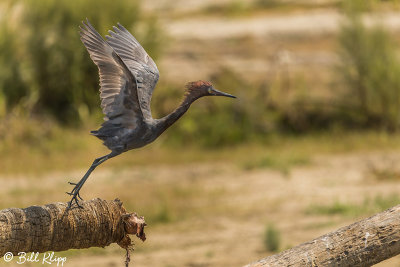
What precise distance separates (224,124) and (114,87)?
10.2 meters

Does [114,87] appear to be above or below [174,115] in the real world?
above

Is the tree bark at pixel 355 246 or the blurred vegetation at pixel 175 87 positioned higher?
the blurred vegetation at pixel 175 87

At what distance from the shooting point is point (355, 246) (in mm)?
5359

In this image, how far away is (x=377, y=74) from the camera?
1608 centimetres

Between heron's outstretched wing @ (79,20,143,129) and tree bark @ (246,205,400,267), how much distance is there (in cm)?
134

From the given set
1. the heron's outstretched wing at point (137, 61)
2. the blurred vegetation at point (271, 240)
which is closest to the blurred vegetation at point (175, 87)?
the blurred vegetation at point (271, 240)

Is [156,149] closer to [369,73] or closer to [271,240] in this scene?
[369,73]

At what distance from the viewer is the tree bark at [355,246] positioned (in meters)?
5.33

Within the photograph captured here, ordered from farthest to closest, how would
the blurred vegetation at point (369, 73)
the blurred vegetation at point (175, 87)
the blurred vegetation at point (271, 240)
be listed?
the blurred vegetation at point (369, 73) → the blurred vegetation at point (175, 87) → the blurred vegetation at point (271, 240)

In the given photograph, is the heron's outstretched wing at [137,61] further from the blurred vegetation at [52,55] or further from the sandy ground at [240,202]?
the blurred vegetation at [52,55]

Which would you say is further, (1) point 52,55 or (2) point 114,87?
(1) point 52,55

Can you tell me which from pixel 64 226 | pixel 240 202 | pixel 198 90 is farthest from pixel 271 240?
pixel 64 226

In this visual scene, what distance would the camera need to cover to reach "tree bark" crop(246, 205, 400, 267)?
5.33 m

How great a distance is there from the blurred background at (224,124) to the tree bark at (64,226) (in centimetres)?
424
